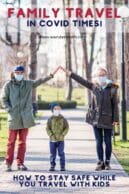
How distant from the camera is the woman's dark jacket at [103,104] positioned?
11.1 meters

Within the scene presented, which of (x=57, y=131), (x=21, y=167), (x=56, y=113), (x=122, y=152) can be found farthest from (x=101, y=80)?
(x=122, y=152)

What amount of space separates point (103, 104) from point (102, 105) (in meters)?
0.03

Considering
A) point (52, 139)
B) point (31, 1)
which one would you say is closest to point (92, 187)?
point (52, 139)

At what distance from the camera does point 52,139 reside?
1133cm

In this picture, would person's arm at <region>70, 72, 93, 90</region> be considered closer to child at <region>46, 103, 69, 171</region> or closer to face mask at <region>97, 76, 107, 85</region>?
face mask at <region>97, 76, 107, 85</region>

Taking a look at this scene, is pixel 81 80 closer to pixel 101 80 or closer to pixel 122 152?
pixel 101 80

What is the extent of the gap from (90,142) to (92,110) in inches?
242

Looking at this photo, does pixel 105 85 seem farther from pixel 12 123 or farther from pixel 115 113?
pixel 12 123

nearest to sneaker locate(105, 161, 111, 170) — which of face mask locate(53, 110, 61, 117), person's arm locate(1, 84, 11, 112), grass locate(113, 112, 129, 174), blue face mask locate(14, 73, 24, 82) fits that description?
grass locate(113, 112, 129, 174)

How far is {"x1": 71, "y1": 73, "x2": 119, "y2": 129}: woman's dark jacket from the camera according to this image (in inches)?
437

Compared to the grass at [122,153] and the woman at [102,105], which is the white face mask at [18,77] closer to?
the woman at [102,105]

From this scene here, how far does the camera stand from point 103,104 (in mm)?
11148

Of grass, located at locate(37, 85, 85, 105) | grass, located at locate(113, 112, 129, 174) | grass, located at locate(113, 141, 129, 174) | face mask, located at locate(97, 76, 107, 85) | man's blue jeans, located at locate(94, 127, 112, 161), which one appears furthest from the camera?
grass, located at locate(37, 85, 85, 105)

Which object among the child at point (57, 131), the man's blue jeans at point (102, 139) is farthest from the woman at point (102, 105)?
the child at point (57, 131)
